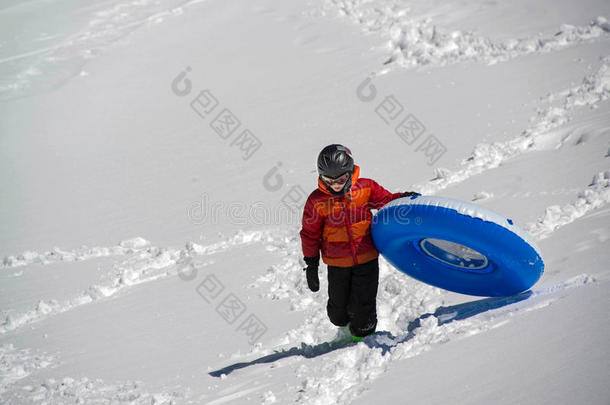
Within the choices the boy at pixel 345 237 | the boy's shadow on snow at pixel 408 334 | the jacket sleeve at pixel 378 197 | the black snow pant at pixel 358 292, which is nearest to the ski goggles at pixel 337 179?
the boy at pixel 345 237

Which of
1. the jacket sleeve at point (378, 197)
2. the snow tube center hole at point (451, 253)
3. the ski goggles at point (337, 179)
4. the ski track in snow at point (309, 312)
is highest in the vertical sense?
the ski goggles at point (337, 179)

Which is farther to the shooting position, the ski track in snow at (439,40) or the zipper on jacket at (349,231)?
the ski track in snow at (439,40)

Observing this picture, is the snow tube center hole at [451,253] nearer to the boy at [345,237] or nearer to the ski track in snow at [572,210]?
the boy at [345,237]

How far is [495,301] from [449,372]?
92cm

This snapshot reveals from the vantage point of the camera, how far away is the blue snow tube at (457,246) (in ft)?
9.50

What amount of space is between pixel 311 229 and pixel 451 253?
3.27ft

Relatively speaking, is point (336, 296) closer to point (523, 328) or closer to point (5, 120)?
point (523, 328)

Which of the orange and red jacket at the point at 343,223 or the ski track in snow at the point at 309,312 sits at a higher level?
the orange and red jacket at the point at 343,223

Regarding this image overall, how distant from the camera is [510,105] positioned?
21.1 ft

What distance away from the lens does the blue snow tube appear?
2895mm

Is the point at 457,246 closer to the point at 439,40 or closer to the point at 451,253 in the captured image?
the point at 451,253

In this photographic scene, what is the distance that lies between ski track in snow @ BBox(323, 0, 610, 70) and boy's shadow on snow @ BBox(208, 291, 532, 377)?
540 centimetres

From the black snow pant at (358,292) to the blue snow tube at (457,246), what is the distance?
0.57 ft

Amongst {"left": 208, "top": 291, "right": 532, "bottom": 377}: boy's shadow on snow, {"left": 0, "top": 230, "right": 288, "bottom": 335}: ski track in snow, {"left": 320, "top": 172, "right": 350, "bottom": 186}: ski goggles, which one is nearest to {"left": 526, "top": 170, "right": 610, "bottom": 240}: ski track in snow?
{"left": 208, "top": 291, "right": 532, "bottom": 377}: boy's shadow on snow
